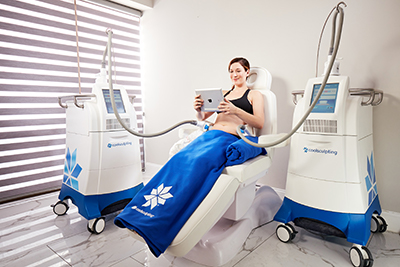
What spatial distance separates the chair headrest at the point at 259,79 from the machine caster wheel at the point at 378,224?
1085mm

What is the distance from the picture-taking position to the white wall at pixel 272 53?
5.41ft

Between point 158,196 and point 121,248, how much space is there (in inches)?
20.4

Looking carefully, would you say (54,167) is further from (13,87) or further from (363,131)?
(363,131)

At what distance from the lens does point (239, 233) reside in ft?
4.77

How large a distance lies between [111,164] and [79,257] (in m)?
0.59

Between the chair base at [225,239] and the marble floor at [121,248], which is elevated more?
the chair base at [225,239]

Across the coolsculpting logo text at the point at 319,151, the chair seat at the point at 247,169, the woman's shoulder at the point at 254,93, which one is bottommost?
the chair seat at the point at 247,169

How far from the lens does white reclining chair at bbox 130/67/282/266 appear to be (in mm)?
1140

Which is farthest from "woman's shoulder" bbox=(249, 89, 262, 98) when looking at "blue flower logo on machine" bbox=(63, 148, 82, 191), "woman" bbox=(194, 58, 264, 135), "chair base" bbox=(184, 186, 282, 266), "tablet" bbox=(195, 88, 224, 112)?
"blue flower logo on machine" bbox=(63, 148, 82, 191)

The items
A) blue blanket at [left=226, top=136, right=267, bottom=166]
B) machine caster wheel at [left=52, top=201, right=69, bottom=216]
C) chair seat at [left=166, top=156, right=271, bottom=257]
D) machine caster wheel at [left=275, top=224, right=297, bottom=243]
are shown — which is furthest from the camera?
machine caster wheel at [left=52, top=201, right=69, bottom=216]

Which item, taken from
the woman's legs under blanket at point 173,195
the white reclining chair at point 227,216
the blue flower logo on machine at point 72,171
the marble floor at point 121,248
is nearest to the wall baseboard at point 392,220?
the marble floor at point 121,248

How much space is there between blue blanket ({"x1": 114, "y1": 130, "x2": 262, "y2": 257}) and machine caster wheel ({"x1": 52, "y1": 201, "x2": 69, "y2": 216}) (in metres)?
0.93

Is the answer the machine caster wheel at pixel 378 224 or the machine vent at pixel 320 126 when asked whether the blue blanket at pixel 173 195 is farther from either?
the machine caster wheel at pixel 378 224

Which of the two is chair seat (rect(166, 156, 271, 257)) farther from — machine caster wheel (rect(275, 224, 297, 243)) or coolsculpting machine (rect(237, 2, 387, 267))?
machine caster wheel (rect(275, 224, 297, 243))
